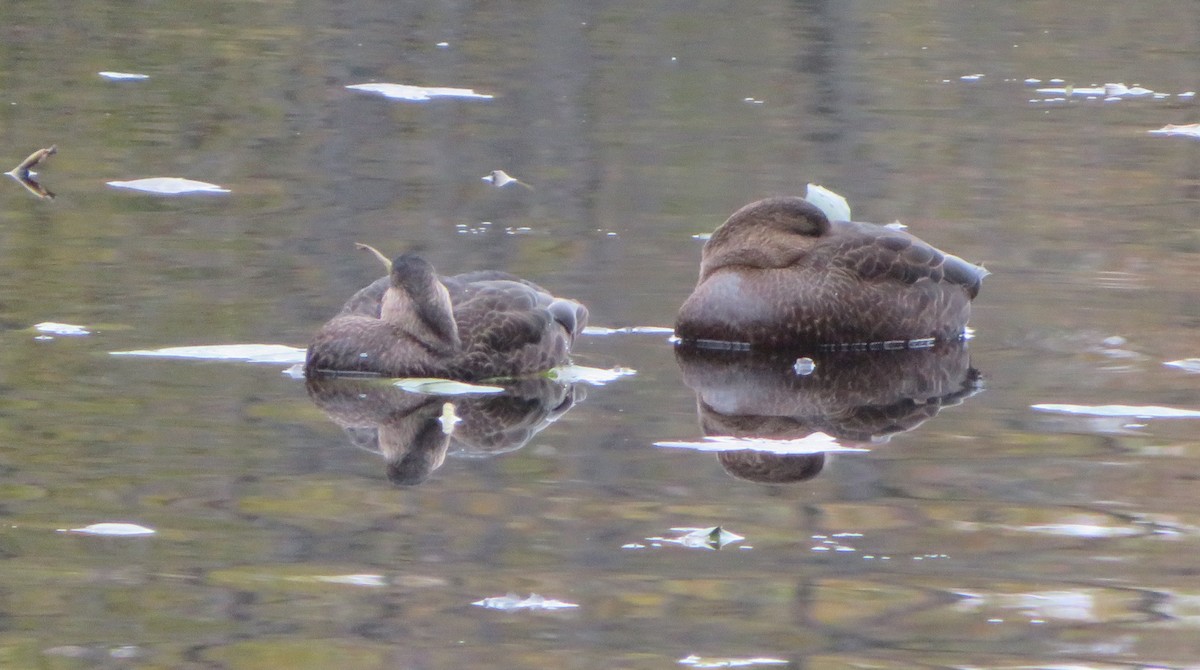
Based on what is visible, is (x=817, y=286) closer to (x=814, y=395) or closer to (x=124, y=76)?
(x=814, y=395)

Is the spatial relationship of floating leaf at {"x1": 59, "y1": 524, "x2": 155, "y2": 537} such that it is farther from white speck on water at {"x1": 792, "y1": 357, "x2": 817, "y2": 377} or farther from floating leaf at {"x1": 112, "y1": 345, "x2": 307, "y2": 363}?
white speck on water at {"x1": 792, "y1": 357, "x2": 817, "y2": 377}

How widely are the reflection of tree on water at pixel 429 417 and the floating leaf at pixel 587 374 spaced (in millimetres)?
62

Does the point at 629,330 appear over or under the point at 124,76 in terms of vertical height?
under

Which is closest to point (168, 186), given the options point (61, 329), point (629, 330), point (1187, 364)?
point (61, 329)

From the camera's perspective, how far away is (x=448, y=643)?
4547mm

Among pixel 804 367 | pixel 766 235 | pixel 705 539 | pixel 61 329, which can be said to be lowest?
pixel 804 367

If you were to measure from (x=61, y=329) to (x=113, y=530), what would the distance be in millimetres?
2589

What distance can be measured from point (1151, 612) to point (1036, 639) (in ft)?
1.24

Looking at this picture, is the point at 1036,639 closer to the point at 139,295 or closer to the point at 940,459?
the point at 940,459

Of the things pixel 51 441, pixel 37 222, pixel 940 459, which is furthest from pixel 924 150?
pixel 51 441

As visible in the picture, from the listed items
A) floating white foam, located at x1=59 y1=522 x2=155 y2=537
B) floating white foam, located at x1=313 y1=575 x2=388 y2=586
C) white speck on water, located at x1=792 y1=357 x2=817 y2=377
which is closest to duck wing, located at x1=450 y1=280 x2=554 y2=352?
white speck on water, located at x1=792 y1=357 x2=817 y2=377

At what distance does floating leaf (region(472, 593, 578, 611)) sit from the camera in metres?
4.80

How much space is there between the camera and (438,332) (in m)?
7.60

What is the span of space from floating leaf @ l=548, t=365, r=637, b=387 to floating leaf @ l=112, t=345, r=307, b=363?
3.09ft
